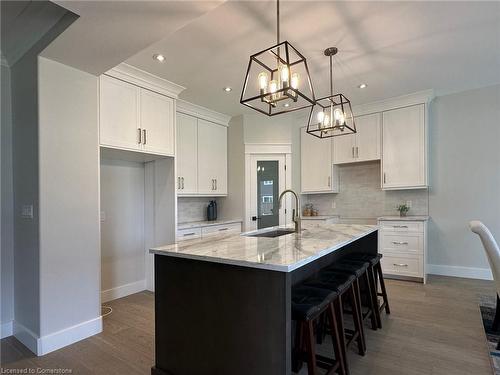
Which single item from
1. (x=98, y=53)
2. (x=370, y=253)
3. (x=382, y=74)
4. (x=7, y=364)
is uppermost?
(x=382, y=74)

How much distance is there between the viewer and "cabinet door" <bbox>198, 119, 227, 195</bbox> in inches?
186

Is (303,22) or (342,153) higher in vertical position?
(303,22)

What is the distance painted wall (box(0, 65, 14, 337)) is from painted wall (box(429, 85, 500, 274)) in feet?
17.5

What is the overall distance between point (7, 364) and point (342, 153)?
478 centimetres

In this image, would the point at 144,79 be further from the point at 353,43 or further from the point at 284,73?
the point at 353,43

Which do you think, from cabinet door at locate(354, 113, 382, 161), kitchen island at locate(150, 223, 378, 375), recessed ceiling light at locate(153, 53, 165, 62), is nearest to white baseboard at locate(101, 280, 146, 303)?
kitchen island at locate(150, 223, 378, 375)

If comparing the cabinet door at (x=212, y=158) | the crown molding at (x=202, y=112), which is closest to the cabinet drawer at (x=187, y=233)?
the cabinet door at (x=212, y=158)

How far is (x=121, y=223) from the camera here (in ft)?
12.6

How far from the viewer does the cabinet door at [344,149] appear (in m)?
4.86

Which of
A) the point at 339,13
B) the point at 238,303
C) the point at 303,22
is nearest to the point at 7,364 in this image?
the point at 238,303

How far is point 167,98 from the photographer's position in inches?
147

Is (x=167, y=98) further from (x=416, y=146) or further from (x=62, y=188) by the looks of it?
(x=416, y=146)

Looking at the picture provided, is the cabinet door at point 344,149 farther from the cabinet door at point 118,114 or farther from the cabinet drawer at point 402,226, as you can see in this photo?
the cabinet door at point 118,114

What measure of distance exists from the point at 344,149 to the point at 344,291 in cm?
328
